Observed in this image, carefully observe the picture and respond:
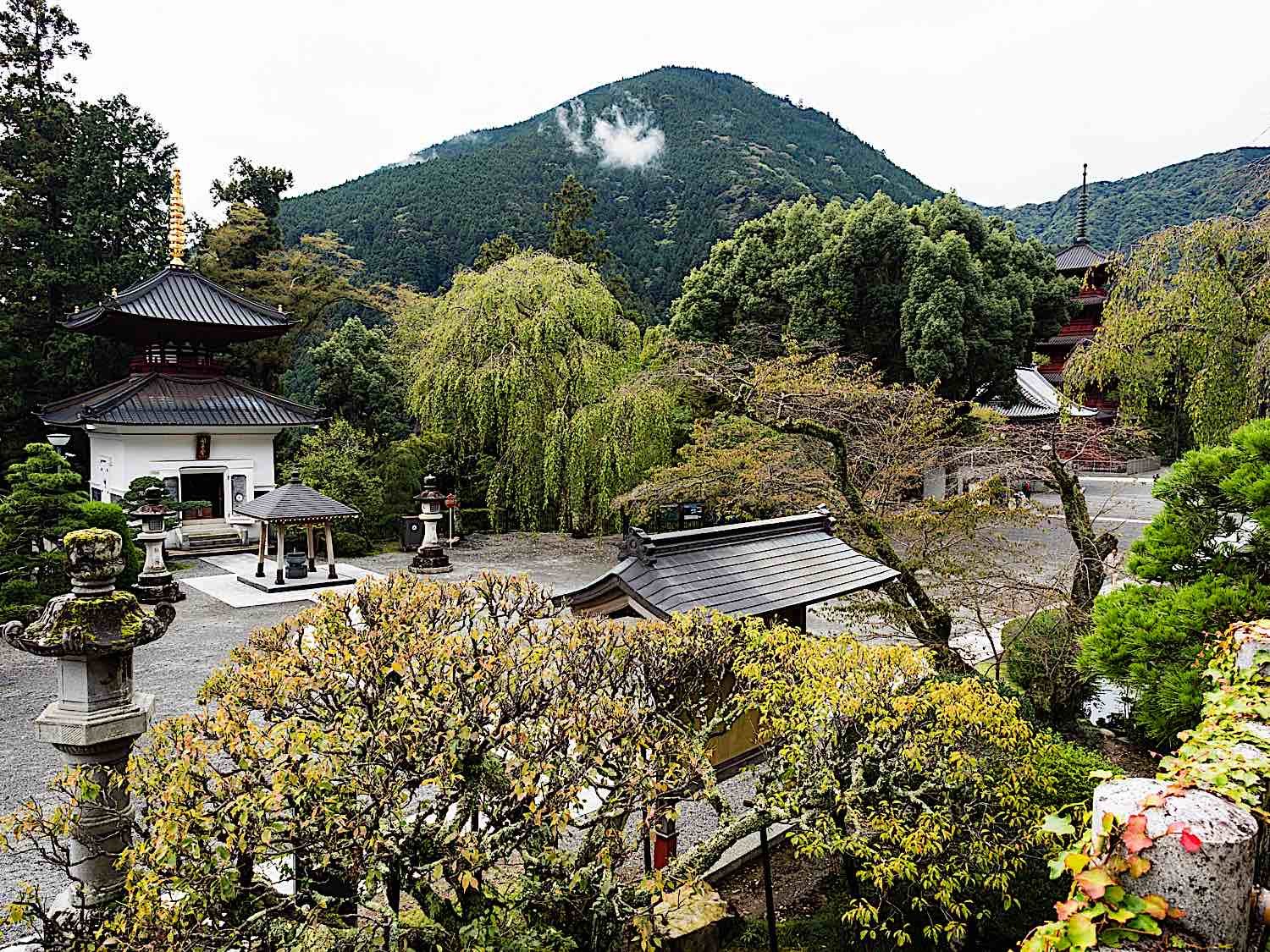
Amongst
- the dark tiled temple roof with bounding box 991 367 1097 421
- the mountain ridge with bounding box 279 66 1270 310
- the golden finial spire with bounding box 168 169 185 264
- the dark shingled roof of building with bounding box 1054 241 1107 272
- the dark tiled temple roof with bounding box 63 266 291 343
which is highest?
the mountain ridge with bounding box 279 66 1270 310

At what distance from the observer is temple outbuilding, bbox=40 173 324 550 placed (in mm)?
16422

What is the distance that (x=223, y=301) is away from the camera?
58.7 feet

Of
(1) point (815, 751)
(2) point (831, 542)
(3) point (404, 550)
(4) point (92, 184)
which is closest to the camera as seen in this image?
(1) point (815, 751)

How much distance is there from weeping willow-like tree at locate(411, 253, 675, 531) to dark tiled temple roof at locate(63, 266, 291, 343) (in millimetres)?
3957

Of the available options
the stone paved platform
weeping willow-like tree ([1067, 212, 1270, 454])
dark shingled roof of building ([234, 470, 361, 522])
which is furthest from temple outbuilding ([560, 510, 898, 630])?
dark shingled roof of building ([234, 470, 361, 522])

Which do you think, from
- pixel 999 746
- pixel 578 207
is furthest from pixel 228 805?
pixel 578 207

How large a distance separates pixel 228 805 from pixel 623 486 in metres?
12.7

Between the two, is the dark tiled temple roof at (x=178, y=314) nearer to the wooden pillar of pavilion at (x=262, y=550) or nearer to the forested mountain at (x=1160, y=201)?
the wooden pillar of pavilion at (x=262, y=550)

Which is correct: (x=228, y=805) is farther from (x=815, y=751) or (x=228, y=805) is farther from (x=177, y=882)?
(x=815, y=751)

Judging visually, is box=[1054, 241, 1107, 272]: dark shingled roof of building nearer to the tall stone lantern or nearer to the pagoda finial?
the pagoda finial

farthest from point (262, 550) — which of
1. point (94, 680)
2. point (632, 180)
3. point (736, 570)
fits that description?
point (632, 180)

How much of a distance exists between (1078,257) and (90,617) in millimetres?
37229

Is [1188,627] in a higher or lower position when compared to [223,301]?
lower

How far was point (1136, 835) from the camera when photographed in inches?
58.9
